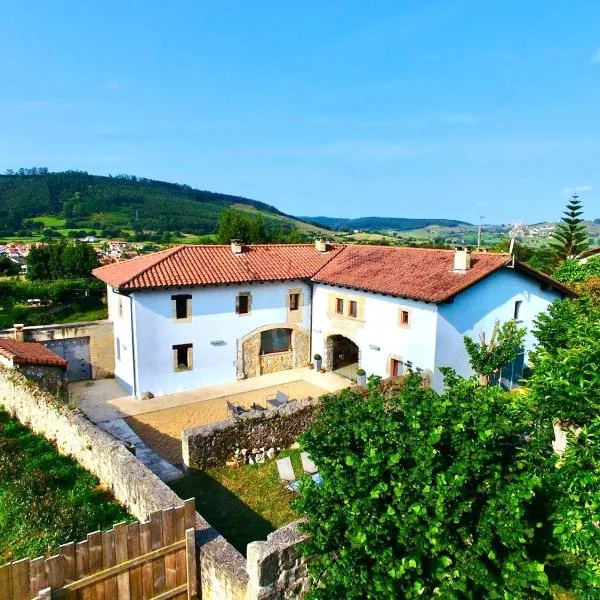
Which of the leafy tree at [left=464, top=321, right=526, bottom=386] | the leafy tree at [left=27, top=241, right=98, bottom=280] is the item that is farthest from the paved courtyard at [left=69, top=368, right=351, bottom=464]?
the leafy tree at [left=27, top=241, right=98, bottom=280]

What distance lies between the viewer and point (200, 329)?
67.2ft

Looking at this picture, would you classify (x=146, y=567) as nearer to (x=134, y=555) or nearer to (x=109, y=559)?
(x=134, y=555)

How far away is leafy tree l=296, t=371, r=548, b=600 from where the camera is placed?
5789 mm

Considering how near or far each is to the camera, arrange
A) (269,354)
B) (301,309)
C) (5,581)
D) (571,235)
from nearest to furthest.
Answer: (5,581) < (269,354) < (301,309) < (571,235)

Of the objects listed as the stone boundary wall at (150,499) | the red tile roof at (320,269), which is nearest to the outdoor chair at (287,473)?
the stone boundary wall at (150,499)

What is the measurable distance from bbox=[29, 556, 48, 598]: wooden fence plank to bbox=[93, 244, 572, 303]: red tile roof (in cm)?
1350

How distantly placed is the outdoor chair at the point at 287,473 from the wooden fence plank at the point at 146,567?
509cm

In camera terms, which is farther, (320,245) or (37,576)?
(320,245)

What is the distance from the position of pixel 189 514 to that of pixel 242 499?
4587mm

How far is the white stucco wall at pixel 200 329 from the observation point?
1934 cm

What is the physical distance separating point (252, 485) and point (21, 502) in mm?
5272

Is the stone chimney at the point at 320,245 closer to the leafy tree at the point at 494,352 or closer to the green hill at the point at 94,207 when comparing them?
the leafy tree at the point at 494,352

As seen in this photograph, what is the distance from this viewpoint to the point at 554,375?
26.2ft

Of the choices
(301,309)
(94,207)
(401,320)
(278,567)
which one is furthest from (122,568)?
(94,207)
